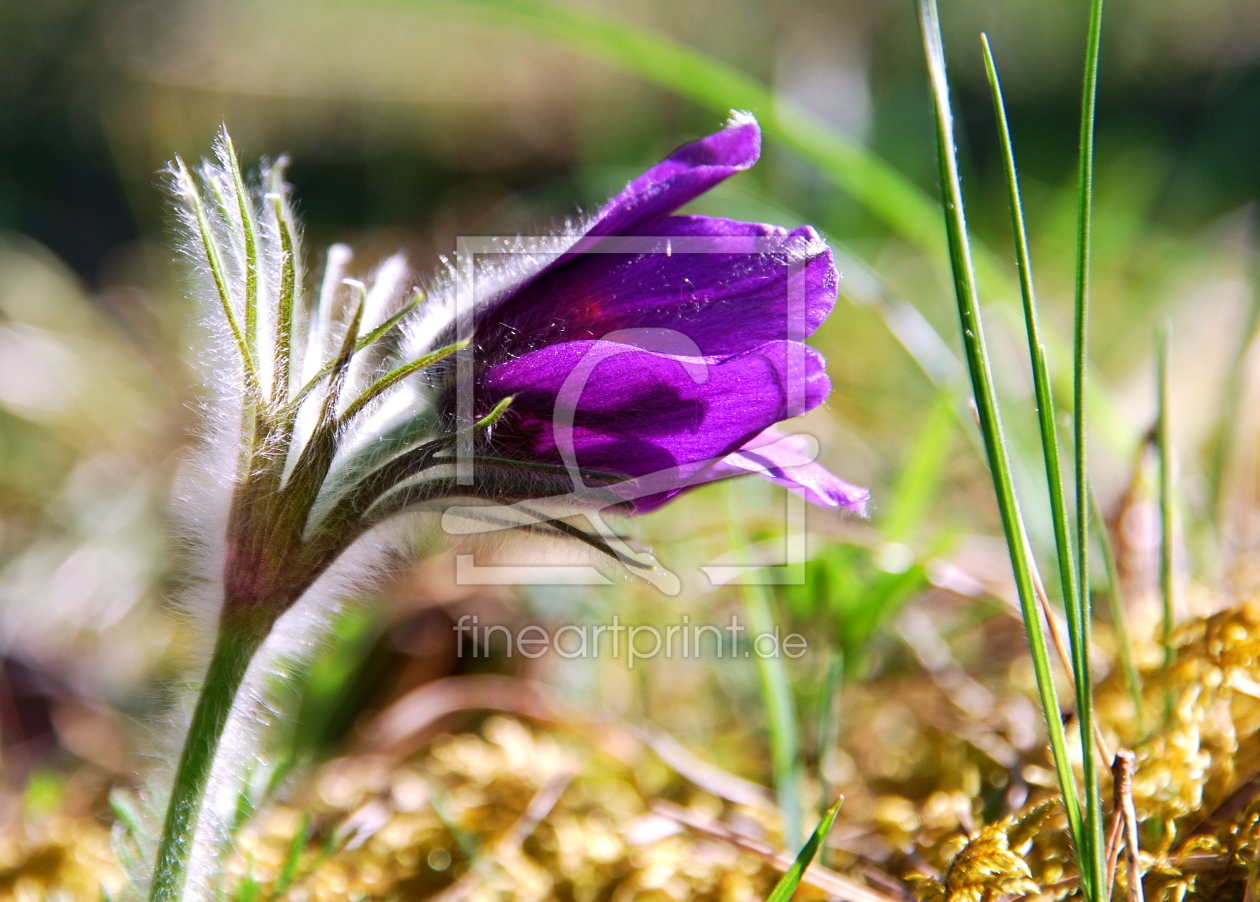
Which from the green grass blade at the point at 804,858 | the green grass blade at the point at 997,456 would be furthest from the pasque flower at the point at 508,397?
the green grass blade at the point at 804,858

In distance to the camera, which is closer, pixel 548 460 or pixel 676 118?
pixel 548 460

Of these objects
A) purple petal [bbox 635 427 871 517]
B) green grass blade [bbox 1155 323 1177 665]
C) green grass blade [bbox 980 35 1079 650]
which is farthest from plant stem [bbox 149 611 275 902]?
green grass blade [bbox 1155 323 1177 665]

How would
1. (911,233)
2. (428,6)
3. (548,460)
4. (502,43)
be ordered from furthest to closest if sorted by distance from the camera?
(502,43) → (911,233) → (428,6) → (548,460)

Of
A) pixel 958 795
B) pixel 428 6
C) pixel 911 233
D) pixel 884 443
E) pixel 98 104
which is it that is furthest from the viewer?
pixel 98 104

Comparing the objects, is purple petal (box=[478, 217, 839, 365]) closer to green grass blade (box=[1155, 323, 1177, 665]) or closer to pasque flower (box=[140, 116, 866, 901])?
pasque flower (box=[140, 116, 866, 901])

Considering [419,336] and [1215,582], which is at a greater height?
[419,336]

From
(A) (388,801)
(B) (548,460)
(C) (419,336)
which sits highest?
(C) (419,336)

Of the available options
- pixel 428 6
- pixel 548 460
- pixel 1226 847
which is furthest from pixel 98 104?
pixel 1226 847

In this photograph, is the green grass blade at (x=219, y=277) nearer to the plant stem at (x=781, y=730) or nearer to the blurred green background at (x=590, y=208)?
the blurred green background at (x=590, y=208)

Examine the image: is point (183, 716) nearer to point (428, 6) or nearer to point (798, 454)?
point (798, 454)
